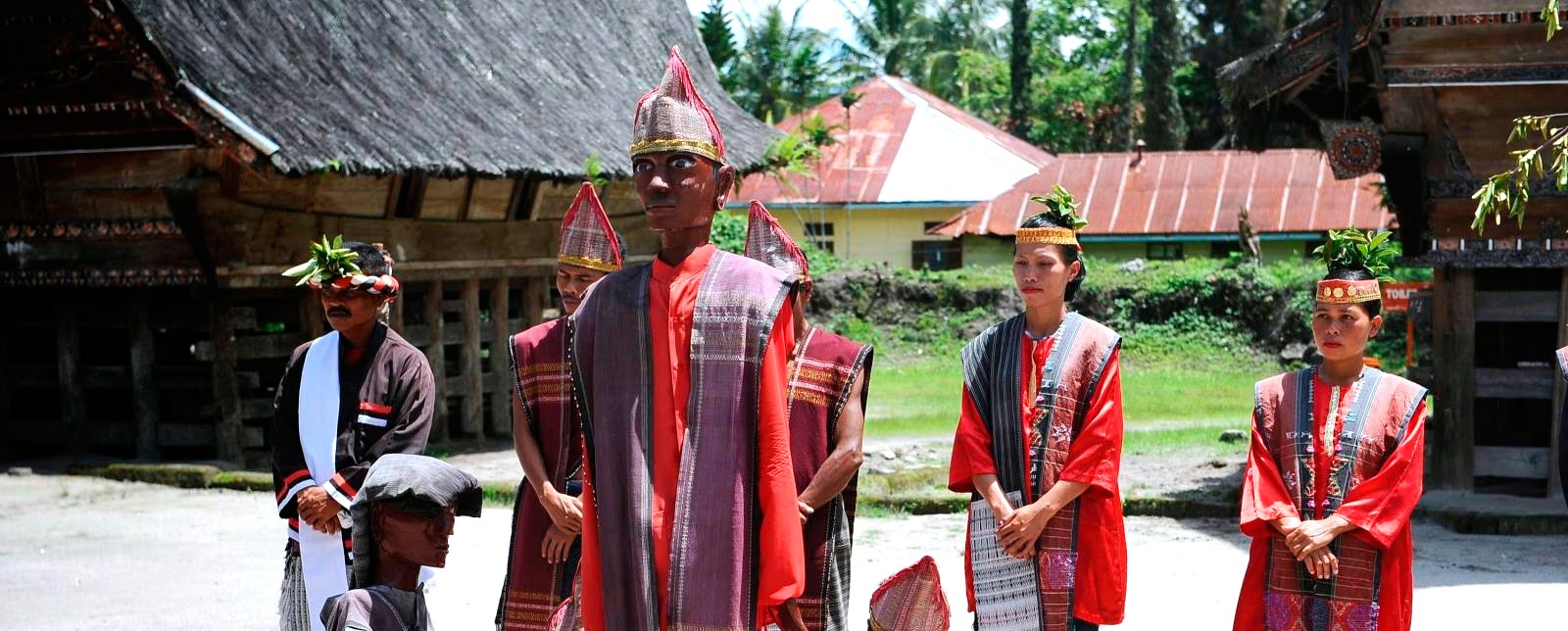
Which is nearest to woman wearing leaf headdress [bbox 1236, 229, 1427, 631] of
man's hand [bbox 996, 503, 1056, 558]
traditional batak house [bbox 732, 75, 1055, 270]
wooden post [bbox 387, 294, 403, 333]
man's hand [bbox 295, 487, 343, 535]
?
man's hand [bbox 996, 503, 1056, 558]

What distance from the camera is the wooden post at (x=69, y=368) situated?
13.1 m

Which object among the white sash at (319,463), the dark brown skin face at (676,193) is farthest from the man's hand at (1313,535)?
the white sash at (319,463)

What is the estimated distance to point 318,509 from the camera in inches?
210

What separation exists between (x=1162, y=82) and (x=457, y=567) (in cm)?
2906

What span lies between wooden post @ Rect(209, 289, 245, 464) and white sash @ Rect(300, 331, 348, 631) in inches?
291

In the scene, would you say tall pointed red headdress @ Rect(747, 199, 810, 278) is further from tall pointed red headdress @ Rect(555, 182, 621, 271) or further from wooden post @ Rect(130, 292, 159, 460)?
wooden post @ Rect(130, 292, 159, 460)

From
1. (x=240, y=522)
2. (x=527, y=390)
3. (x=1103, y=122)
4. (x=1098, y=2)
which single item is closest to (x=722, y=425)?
(x=527, y=390)

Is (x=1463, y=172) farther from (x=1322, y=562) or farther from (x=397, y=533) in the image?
(x=397, y=533)

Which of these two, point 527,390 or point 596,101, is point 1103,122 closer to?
point 596,101

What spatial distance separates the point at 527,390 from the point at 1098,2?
151ft

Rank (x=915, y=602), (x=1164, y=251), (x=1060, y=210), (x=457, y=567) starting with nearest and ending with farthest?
1. (x=915, y=602)
2. (x=1060, y=210)
3. (x=457, y=567)
4. (x=1164, y=251)

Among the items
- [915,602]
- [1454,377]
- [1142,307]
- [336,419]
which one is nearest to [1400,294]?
[1454,377]

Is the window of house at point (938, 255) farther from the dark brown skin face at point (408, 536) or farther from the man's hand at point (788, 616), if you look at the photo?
the man's hand at point (788, 616)

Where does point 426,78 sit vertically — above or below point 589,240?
above
